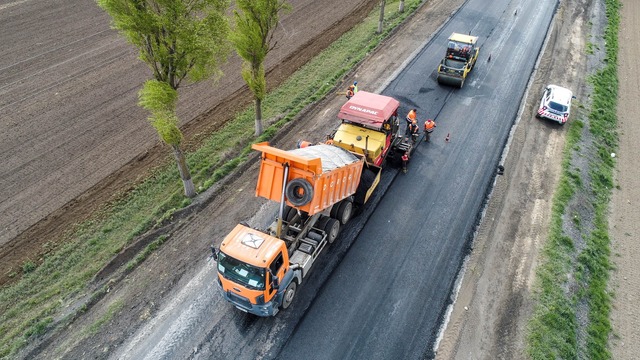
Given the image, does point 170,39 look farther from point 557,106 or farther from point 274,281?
point 557,106

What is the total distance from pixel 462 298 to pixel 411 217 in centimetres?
396

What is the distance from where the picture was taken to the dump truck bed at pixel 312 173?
1314 cm

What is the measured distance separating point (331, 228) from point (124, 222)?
9.09 m

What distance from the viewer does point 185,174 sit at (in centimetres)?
1767

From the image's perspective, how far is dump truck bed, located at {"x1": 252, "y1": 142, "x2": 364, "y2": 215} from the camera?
13.1m

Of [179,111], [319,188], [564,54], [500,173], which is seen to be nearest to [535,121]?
[500,173]

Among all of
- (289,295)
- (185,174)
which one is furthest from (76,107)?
(289,295)

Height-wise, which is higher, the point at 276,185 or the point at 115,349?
the point at 276,185

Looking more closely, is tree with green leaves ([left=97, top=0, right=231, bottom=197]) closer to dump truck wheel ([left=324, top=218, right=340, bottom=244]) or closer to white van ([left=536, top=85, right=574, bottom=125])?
dump truck wheel ([left=324, top=218, right=340, bottom=244])

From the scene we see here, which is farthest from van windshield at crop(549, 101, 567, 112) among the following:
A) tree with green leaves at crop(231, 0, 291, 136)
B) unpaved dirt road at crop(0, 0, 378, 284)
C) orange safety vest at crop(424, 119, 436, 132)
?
unpaved dirt road at crop(0, 0, 378, 284)

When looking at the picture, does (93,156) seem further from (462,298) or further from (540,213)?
(540,213)

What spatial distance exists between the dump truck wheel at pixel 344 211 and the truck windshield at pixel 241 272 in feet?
15.5

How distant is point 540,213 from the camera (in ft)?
56.4

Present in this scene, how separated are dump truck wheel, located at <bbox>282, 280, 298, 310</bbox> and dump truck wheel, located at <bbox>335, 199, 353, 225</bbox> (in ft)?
10.8
